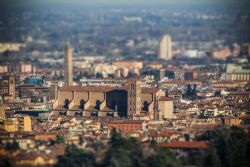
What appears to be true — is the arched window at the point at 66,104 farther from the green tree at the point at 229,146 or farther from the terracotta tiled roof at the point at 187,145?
the terracotta tiled roof at the point at 187,145

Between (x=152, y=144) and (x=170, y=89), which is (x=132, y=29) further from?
(x=152, y=144)

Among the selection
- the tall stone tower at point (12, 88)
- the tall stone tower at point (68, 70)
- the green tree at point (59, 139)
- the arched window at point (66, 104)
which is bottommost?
the green tree at point (59, 139)

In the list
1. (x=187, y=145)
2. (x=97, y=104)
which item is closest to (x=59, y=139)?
(x=187, y=145)

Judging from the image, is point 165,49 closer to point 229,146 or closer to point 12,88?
point 12,88

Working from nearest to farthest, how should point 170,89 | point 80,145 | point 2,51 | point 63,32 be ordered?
point 80,145
point 170,89
point 2,51
point 63,32

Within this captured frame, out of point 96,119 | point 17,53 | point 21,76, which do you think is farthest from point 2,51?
point 96,119

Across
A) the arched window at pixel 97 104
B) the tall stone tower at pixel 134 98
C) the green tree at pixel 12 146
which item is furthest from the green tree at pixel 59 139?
the arched window at pixel 97 104

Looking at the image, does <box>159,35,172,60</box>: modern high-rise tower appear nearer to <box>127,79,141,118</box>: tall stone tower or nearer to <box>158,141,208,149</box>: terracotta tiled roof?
<box>127,79,141,118</box>: tall stone tower

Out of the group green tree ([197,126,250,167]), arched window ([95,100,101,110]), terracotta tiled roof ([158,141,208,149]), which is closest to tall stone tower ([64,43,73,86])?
arched window ([95,100,101,110])
